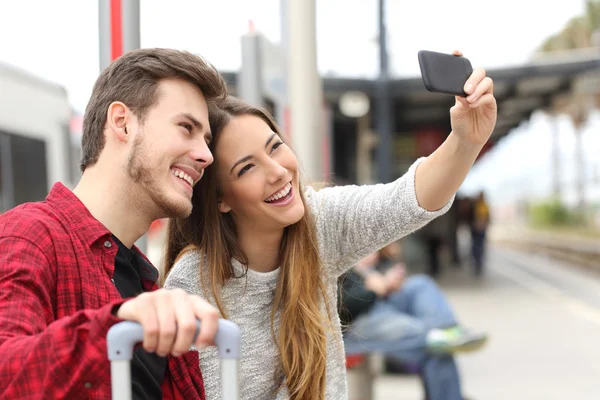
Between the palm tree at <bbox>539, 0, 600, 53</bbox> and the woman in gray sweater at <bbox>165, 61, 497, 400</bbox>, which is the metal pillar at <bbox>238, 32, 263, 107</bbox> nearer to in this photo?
the woman in gray sweater at <bbox>165, 61, 497, 400</bbox>

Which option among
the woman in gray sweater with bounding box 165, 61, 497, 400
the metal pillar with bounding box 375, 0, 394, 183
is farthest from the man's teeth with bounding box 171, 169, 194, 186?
the metal pillar with bounding box 375, 0, 394, 183

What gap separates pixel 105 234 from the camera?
60.4 inches

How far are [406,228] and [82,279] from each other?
2.90ft

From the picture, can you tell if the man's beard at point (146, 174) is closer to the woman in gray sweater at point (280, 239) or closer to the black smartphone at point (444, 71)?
the woman in gray sweater at point (280, 239)

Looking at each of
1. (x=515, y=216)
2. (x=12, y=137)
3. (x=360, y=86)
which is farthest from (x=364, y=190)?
(x=515, y=216)

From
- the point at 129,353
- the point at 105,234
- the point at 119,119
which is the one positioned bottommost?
Answer: the point at 129,353

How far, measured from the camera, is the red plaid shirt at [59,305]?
1116 mm

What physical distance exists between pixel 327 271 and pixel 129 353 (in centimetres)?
108

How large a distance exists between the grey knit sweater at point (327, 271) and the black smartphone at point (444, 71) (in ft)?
1.08

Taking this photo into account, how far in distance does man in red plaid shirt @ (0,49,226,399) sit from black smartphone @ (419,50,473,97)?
1.68 feet

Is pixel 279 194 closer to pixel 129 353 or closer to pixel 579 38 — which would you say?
pixel 129 353

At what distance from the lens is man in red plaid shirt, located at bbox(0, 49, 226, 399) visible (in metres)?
1.12

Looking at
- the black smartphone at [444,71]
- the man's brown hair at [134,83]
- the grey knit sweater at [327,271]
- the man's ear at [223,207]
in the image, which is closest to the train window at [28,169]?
the man's ear at [223,207]

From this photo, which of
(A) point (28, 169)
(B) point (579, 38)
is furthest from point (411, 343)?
(B) point (579, 38)
